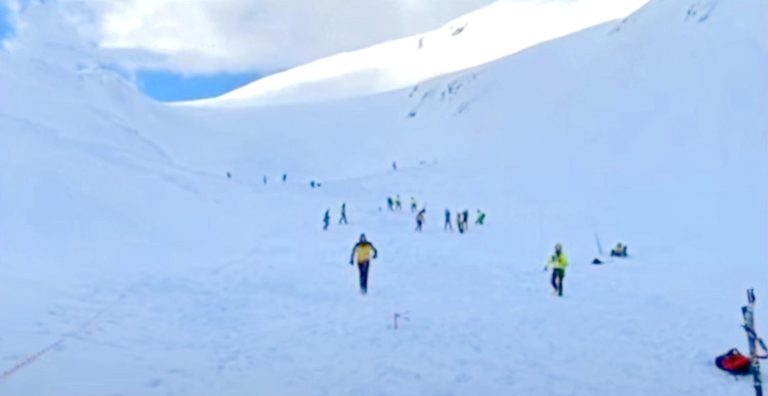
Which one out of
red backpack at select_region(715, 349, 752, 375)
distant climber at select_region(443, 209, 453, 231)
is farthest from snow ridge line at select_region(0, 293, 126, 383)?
distant climber at select_region(443, 209, 453, 231)

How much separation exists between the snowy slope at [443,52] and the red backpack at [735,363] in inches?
4816

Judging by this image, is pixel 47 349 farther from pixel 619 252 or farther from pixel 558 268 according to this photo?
pixel 619 252

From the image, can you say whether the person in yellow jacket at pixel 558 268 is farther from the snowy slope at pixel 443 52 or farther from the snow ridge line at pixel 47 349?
the snowy slope at pixel 443 52

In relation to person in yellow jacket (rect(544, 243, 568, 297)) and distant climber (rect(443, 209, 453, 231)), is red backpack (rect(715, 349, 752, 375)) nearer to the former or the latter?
person in yellow jacket (rect(544, 243, 568, 297))

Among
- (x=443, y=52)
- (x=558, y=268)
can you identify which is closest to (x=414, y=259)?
(x=558, y=268)

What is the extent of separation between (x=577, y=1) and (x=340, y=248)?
15151 cm

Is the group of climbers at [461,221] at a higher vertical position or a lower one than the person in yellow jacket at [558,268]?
higher

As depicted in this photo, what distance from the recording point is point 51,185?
91.2 ft

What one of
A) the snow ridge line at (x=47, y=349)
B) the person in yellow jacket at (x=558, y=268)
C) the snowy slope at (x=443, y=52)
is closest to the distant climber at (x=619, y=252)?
the person in yellow jacket at (x=558, y=268)

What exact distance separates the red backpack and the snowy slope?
122 m

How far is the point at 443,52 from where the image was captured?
543 feet

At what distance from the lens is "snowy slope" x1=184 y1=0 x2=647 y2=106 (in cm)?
14512

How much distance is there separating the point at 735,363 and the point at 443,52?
156m

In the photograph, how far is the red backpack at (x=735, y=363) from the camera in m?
12.5
